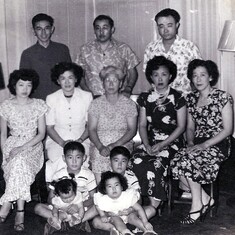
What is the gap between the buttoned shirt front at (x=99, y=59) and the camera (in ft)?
15.3

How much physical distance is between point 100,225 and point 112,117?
3.18 ft

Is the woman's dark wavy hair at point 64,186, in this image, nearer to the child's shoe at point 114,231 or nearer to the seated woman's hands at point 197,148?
the child's shoe at point 114,231

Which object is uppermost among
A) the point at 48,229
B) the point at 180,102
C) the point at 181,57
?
the point at 181,57

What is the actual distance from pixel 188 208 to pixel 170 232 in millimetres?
554

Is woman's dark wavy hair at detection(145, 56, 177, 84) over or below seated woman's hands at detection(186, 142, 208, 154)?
over

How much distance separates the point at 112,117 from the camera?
154 inches

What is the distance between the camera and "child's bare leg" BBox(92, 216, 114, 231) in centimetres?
329

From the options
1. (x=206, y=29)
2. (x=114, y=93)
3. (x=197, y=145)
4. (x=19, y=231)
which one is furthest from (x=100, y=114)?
(x=206, y=29)

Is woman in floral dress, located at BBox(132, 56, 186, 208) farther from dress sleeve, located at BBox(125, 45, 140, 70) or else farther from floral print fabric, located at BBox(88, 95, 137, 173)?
dress sleeve, located at BBox(125, 45, 140, 70)

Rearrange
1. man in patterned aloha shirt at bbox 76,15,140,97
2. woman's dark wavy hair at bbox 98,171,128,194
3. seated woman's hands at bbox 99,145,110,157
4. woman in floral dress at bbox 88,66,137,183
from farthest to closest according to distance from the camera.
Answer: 1. man in patterned aloha shirt at bbox 76,15,140,97
2. woman in floral dress at bbox 88,66,137,183
3. seated woman's hands at bbox 99,145,110,157
4. woman's dark wavy hair at bbox 98,171,128,194

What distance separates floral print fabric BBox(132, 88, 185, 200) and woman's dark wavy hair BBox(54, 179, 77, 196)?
0.52 meters

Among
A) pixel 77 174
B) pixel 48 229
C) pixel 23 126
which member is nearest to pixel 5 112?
pixel 23 126

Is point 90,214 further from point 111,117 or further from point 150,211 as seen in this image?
point 111,117

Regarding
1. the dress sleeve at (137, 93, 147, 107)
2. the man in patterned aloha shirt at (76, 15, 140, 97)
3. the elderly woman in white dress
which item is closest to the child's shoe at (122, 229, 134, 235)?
the elderly woman in white dress
